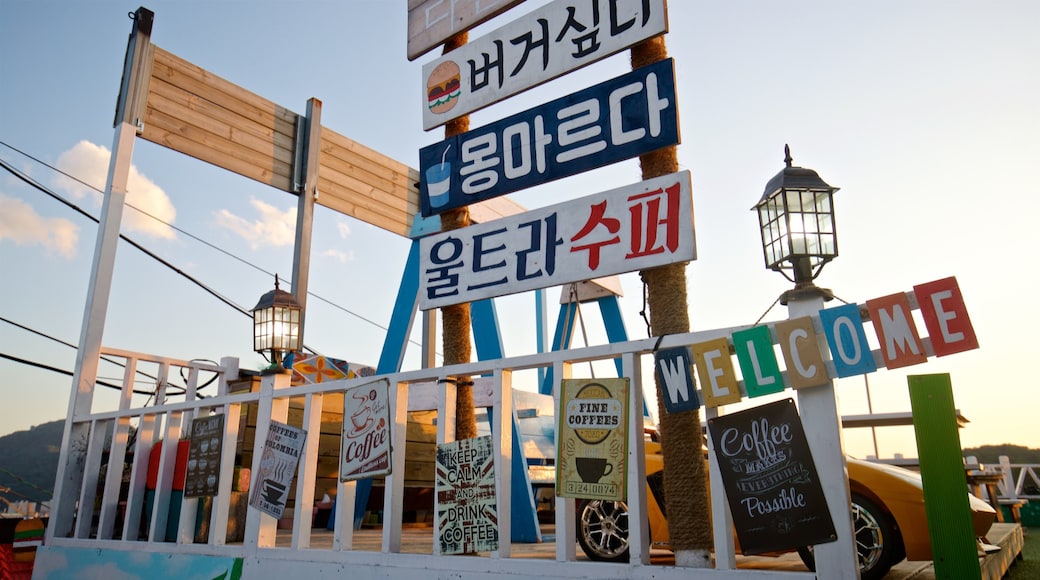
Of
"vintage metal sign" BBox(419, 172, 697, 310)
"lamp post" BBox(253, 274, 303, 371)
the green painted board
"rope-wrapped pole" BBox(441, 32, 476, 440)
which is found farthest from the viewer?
"lamp post" BBox(253, 274, 303, 371)

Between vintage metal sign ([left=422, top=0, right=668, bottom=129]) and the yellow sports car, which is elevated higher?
vintage metal sign ([left=422, top=0, right=668, bottom=129])

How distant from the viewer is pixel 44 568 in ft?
22.3

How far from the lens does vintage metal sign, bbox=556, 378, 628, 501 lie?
3508mm

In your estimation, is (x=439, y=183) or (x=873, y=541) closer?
(x=873, y=541)

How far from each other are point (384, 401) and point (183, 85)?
19.7ft

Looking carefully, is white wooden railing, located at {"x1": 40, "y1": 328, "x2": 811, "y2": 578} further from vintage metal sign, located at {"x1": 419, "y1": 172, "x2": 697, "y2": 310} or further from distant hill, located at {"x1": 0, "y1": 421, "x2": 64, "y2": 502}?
distant hill, located at {"x1": 0, "y1": 421, "x2": 64, "y2": 502}

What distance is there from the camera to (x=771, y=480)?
308 cm

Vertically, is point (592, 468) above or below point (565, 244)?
below

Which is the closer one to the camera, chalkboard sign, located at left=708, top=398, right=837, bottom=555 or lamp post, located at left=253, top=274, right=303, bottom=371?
chalkboard sign, located at left=708, top=398, right=837, bottom=555

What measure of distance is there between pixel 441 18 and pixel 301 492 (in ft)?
13.0

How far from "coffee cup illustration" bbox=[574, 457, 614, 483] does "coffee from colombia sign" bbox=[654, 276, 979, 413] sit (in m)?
0.44

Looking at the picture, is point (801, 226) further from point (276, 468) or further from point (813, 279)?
point (276, 468)

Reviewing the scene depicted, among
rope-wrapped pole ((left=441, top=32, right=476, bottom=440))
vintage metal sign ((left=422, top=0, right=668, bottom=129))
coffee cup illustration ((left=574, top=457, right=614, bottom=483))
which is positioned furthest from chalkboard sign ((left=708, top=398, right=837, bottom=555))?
vintage metal sign ((left=422, top=0, right=668, bottom=129))

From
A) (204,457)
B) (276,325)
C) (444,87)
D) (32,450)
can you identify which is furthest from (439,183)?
(32,450)
